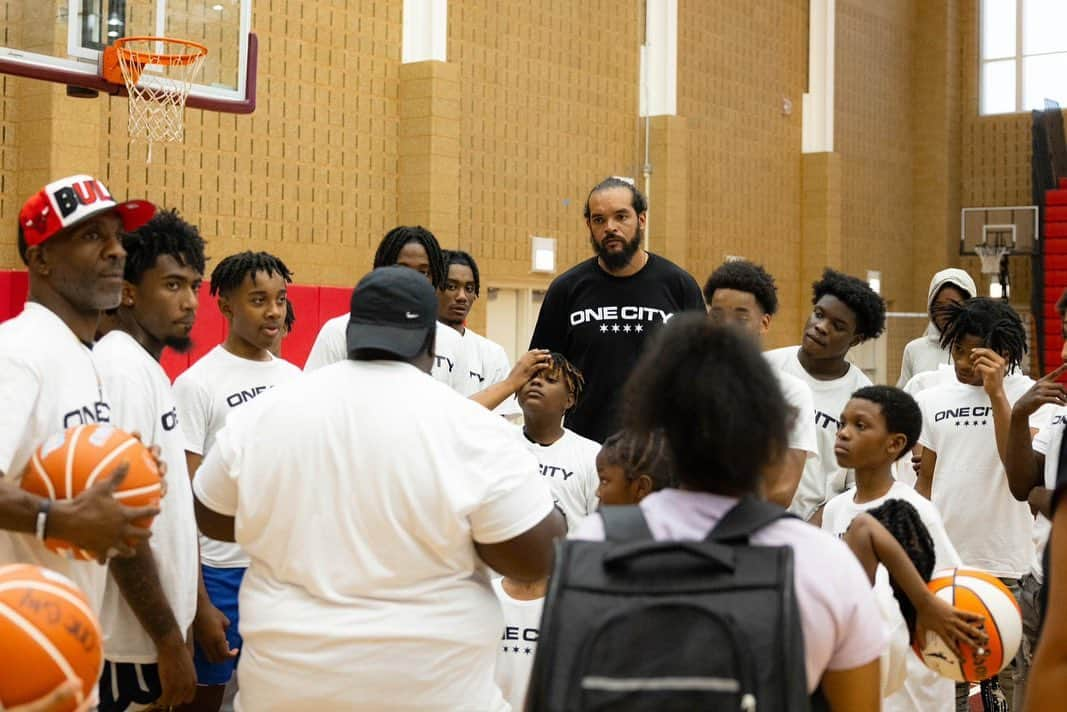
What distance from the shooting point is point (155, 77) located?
814 centimetres

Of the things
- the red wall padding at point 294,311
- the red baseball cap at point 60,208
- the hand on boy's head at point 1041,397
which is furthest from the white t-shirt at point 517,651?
the red wall padding at point 294,311

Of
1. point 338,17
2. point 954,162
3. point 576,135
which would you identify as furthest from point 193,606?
point 954,162

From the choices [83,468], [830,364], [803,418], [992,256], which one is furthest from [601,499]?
[992,256]

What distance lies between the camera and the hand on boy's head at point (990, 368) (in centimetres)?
514

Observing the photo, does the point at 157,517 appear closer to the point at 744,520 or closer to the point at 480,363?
the point at 744,520

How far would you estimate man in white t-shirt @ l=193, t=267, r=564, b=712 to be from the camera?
8.49 ft

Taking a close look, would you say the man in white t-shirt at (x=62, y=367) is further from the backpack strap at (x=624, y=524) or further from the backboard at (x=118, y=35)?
the backboard at (x=118, y=35)

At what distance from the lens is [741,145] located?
15586mm

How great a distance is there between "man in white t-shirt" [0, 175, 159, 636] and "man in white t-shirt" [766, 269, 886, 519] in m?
2.89

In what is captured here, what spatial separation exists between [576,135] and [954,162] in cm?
913

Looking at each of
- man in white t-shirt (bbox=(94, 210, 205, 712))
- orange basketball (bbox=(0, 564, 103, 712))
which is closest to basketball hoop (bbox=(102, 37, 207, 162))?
man in white t-shirt (bbox=(94, 210, 205, 712))

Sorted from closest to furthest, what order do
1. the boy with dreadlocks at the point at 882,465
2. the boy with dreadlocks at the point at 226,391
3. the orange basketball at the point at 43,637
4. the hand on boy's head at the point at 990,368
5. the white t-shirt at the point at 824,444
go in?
the orange basketball at the point at 43,637 < the boy with dreadlocks at the point at 226,391 < the boy with dreadlocks at the point at 882,465 < the white t-shirt at the point at 824,444 < the hand on boy's head at the point at 990,368

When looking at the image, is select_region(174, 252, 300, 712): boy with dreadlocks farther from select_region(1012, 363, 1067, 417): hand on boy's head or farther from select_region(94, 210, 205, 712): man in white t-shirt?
select_region(1012, 363, 1067, 417): hand on boy's head

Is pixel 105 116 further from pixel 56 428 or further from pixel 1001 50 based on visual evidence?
pixel 1001 50
